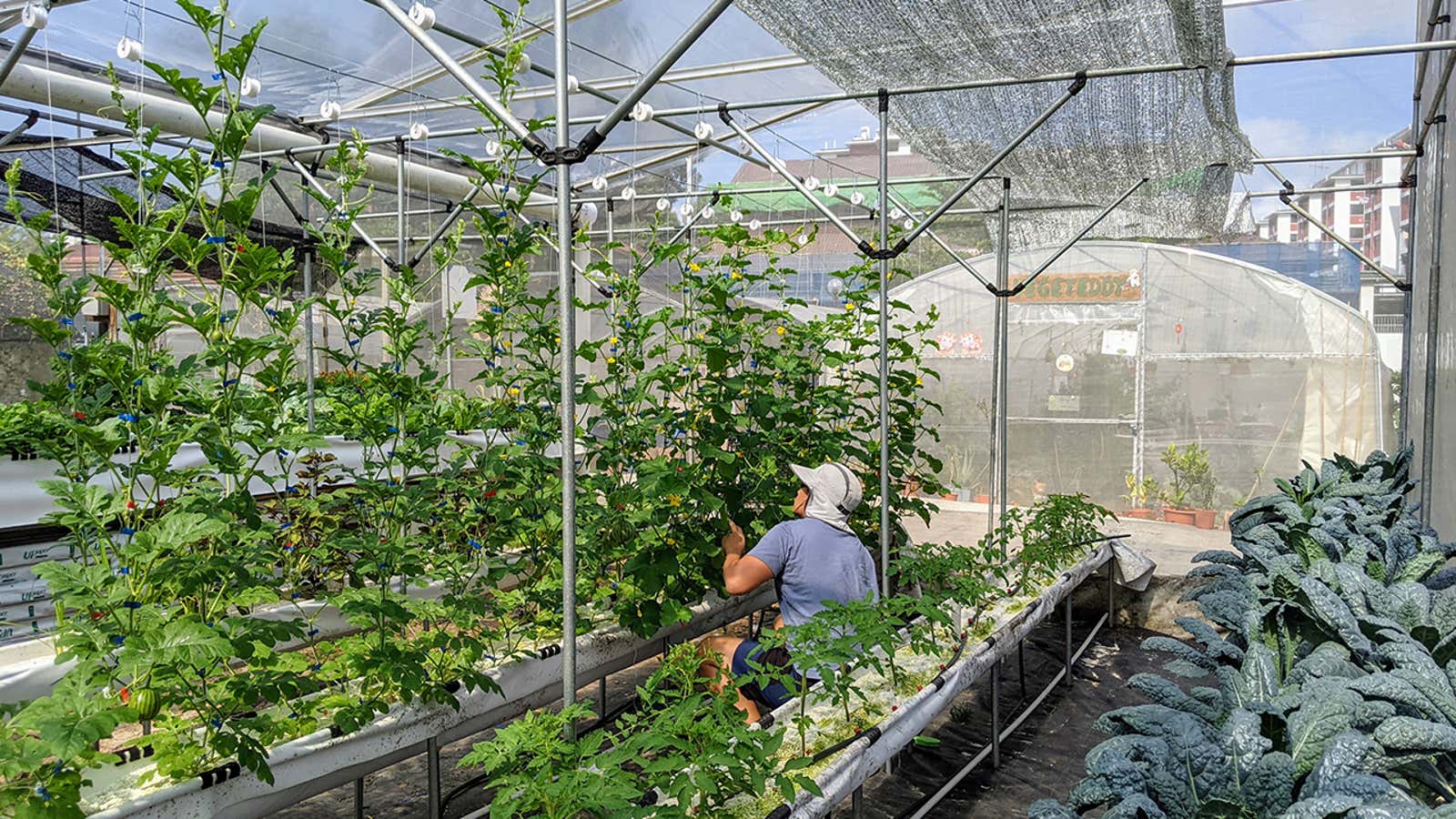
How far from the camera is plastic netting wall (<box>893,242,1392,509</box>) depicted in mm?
8055

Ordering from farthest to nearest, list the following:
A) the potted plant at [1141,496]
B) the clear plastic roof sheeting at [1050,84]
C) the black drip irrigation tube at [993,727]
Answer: the potted plant at [1141,496], the clear plastic roof sheeting at [1050,84], the black drip irrigation tube at [993,727]

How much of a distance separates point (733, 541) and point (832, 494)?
0.40m

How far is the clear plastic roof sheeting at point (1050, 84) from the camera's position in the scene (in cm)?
301

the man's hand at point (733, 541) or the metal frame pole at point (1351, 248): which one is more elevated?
the metal frame pole at point (1351, 248)

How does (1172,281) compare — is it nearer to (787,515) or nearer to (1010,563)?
(1010,563)

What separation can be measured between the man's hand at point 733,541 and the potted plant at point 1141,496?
6.29m

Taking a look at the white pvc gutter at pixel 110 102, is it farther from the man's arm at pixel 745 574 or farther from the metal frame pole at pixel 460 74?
the metal frame pole at pixel 460 74

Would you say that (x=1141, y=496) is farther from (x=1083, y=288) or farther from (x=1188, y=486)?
(x=1083, y=288)

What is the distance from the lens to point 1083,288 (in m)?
8.94

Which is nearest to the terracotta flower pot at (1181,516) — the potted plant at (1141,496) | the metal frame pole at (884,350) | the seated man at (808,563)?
the potted plant at (1141,496)

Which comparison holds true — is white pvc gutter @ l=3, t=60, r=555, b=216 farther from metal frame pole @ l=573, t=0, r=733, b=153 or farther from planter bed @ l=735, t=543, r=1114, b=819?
planter bed @ l=735, t=543, r=1114, b=819

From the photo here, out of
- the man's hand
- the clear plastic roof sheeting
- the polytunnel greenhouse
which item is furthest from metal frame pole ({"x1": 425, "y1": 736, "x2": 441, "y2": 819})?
the clear plastic roof sheeting

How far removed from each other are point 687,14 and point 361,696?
5.05 m

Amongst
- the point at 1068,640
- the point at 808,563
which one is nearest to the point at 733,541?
the point at 808,563
